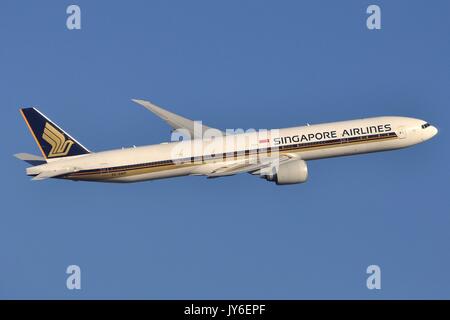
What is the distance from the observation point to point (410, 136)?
225 feet

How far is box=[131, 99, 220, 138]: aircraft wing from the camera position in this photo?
67.4 meters

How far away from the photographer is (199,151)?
64.6m

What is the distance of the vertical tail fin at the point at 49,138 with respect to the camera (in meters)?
66.4

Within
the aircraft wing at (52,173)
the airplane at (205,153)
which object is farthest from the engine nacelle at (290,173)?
the aircraft wing at (52,173)

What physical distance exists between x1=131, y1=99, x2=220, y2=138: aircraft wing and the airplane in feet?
A: 0.36

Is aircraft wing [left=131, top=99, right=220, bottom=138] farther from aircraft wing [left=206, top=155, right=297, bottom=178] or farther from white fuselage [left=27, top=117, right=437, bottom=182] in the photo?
aircraft wing [left=206, top=155, right=297, bottom=178]

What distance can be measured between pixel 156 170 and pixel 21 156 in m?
11.6

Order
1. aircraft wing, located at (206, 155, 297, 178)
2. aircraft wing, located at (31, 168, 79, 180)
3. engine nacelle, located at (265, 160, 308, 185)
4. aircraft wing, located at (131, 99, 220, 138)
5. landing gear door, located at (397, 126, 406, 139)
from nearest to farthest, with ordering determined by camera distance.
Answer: aircraft wing, located at (206, 155, 297, 178)
aircraft wing, located at (31, 168, 79, 180)
engine nacelle, located at (265, 160, 308, 185)
aircraft wing, located at (131, 99, 220, 138)
landing gear door, located at (397, 126, 406, 139)

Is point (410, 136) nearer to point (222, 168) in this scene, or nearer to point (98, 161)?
point (222, 168)

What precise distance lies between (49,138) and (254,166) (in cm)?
1832

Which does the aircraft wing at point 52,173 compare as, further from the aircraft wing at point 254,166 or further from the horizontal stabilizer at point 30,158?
the aircraft wing at point 254,166

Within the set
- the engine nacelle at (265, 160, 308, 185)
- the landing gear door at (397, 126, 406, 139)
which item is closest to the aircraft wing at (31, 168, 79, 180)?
the engine nacelle at (265, 160, 308, 185)

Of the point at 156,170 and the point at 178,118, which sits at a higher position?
the point at 178,118

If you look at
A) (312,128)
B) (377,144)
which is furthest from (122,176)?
(377,144)
